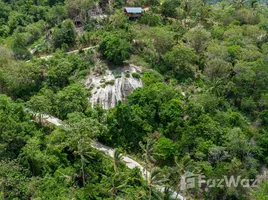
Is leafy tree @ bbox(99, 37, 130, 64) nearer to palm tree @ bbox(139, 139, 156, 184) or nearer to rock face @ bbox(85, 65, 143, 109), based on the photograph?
rock face @ bbox(85, 65, 143, 109)

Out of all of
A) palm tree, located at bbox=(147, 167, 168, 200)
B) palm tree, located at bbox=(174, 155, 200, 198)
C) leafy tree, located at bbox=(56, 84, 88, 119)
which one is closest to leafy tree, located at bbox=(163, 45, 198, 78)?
leafy tree, located at bbox=(56, 84, 88, 119)

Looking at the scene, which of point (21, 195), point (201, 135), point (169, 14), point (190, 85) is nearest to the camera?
point (21, 195)

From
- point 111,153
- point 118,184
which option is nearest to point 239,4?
point 111,153

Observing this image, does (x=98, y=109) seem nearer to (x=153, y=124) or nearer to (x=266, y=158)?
(x=153, y=124)

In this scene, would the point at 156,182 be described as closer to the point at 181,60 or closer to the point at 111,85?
the point at 111,85

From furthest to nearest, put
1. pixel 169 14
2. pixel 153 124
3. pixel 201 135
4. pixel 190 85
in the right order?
1. pixel 169 14
2. pixel 190 85
3. pixel 153 124
4. pixel 201 135

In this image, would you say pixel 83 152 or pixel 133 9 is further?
pixel 133 9

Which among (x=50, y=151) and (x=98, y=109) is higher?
(x=98, y=109)

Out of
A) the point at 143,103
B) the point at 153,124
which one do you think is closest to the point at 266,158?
the point at 153,124
